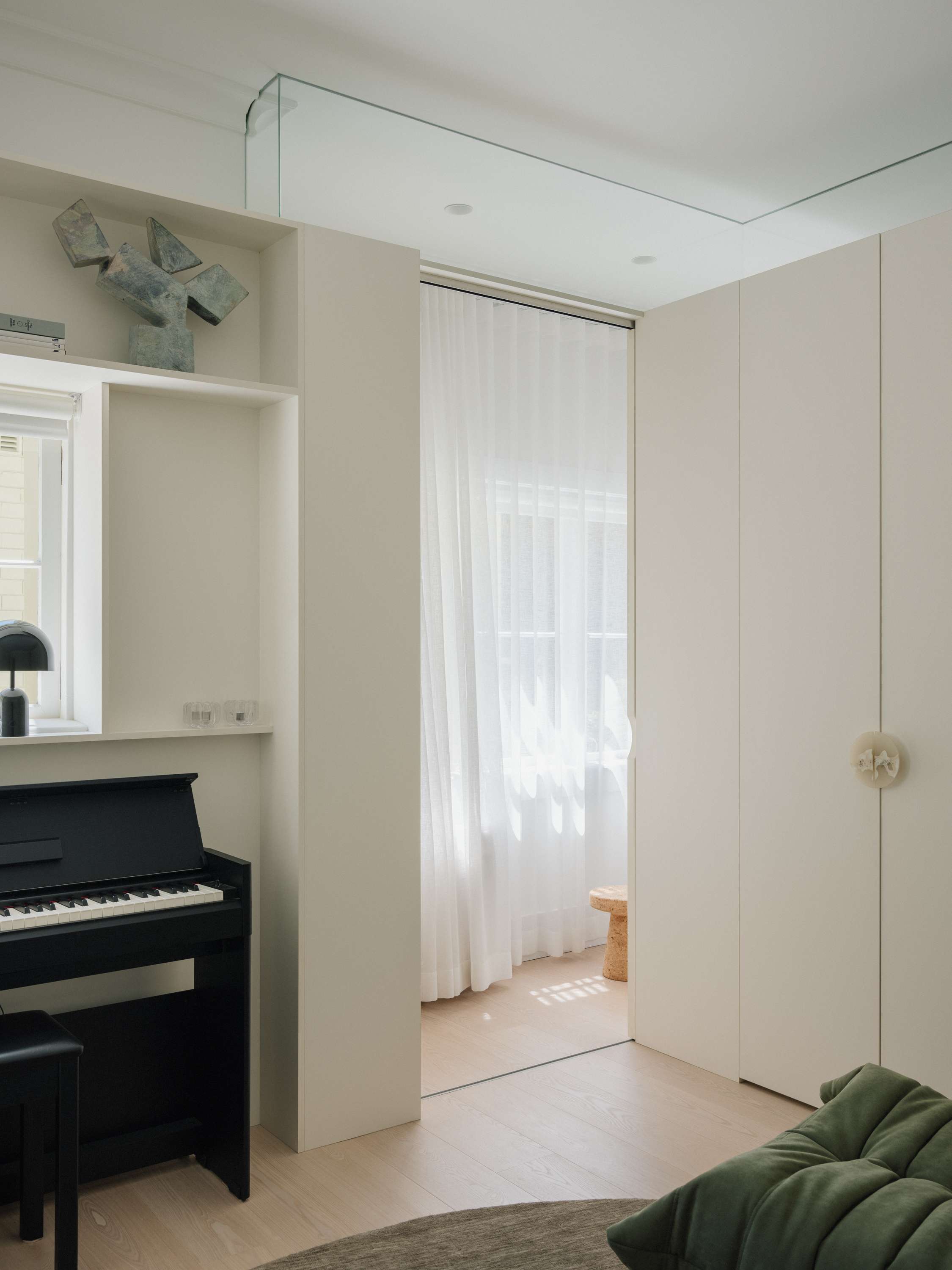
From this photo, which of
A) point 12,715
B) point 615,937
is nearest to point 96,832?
point 12,715

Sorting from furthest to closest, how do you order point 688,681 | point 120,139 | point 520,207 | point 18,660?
point 688,681 → point 520,207 → point 120,139 → point 18,660

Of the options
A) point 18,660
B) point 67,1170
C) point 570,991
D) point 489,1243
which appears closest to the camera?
point 67,1170

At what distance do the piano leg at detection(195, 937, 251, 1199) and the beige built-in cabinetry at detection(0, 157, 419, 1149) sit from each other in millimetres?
219

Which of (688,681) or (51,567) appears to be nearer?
(51,567)

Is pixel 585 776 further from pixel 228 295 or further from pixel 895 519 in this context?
pixel 228 295

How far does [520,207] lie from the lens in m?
3.26

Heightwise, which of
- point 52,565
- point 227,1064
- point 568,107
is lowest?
point 227,1064

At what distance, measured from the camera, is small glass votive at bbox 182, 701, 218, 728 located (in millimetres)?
2824

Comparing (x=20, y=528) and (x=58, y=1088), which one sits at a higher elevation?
(x=20, y=528)

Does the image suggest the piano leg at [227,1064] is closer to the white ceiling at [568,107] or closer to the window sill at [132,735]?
the window sill at [132,735]

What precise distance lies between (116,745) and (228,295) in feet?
4.06

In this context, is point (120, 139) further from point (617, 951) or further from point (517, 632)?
point (617, 951)

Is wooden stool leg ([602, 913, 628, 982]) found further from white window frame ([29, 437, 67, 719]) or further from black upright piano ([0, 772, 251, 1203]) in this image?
white window frame ([29, 437, 67, 719])

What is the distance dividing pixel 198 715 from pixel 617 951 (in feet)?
7.30
